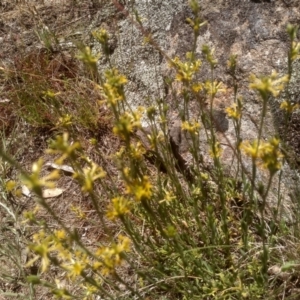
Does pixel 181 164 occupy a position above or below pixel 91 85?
below

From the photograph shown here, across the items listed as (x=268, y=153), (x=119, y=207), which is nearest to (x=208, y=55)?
(x=268, y=153)

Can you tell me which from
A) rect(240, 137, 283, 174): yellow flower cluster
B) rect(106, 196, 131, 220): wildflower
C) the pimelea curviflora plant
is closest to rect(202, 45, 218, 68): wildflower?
the pimelea curviflora plant

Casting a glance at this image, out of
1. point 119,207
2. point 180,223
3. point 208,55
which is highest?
point 208,55

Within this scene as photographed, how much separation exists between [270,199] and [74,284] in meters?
1.14

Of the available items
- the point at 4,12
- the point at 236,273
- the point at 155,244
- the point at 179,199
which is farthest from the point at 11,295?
the point at 4,12

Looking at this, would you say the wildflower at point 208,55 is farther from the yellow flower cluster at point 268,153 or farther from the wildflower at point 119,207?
the wildflower at point 119,207

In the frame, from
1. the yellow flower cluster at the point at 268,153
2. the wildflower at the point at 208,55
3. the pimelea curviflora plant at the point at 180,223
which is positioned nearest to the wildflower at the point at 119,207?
the pimelea curviflora plant at the point at 180,223

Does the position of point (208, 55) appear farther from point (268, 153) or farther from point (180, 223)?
point (180, 223)

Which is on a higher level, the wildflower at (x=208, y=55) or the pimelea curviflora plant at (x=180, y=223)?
the wildflower at (x=208, y=55)

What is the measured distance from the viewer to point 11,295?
2.44m

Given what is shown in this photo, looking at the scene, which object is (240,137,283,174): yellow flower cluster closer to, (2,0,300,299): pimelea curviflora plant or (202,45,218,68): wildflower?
(2,0,300,299): pimelea curviflora plant

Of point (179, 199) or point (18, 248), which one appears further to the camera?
point (18, 248)

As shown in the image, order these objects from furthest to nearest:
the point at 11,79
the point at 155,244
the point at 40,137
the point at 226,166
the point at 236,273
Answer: the point at 11,79, the point at 40,137, the point at 226,166, the point at 155,244, the point at 236,273

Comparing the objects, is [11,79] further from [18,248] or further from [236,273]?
[236,273]
